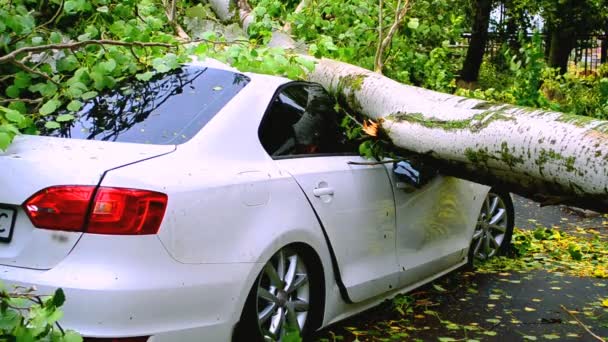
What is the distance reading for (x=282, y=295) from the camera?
4.23 meters

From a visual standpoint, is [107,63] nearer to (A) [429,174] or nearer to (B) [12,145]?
(B) [12,145]

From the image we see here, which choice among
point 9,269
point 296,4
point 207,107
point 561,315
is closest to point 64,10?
point 207,107

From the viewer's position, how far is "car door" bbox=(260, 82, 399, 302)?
4.37m

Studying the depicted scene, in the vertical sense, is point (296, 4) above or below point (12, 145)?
above

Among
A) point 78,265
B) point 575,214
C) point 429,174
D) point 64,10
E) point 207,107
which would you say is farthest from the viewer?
point 575,214

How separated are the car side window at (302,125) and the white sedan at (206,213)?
0.01m

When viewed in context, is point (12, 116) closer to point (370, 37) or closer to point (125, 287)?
point (125, 287)

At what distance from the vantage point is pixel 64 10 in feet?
16.3

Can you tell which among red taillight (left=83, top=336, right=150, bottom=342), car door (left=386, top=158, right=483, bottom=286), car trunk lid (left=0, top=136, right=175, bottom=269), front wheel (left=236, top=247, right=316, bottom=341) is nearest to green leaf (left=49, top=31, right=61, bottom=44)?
car trunk lid (left=0, top=136, right=175, bottom=269)

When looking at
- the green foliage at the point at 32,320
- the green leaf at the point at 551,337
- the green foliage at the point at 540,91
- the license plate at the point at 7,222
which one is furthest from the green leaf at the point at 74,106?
the green foliage at the point at 540,91

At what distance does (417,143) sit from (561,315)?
1712 mm

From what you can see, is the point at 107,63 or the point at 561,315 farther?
the point at 561,315

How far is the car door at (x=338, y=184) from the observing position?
4367 mm

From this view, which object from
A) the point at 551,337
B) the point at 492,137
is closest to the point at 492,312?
the point at 551,337
